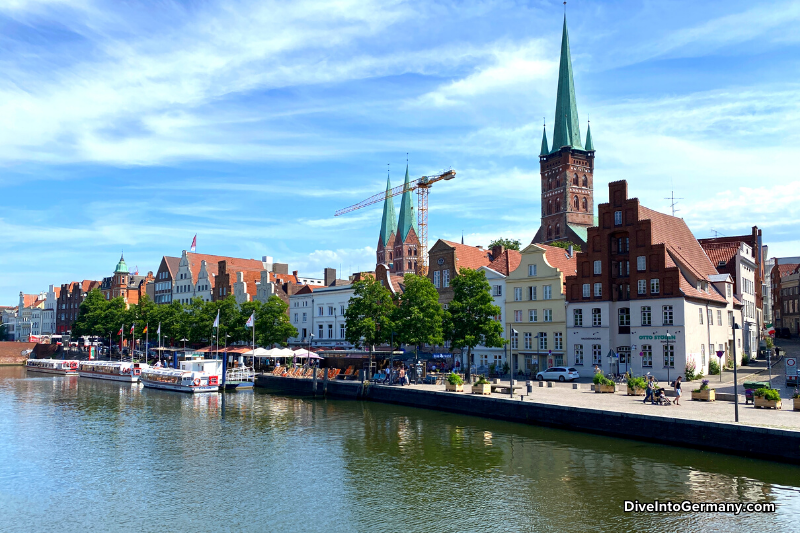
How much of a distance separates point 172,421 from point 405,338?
24.1m

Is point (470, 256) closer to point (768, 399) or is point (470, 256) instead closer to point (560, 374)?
point (560, 374)

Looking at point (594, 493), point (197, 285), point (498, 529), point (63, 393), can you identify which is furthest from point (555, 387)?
point (197, 285)

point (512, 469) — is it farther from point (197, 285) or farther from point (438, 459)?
point (197, 285)

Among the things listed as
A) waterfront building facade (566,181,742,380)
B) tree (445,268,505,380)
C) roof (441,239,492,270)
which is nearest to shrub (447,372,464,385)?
tree (445,268,505,380)

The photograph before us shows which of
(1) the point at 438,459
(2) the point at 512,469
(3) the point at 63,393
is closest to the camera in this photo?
(2) the point at 512,469

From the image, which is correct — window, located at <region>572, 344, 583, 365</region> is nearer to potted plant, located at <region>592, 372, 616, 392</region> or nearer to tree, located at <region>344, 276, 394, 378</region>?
potted plant, located at <region>592, 372, 616, 392</region>

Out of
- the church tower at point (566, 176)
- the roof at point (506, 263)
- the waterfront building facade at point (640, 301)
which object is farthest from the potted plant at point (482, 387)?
the church tower at point (566, 176)

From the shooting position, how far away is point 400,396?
181 feet

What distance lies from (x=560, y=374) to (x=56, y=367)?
87.2 m

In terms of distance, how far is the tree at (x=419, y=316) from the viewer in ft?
205

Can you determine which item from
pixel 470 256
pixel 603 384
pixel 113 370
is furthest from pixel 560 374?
pixel 113 370

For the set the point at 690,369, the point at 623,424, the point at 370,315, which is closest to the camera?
the point at 623,424

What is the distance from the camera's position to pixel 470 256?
82.8 m

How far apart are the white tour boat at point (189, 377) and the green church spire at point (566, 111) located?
4374 inches
